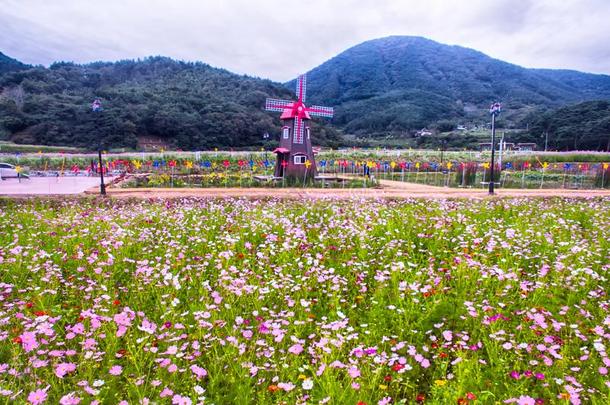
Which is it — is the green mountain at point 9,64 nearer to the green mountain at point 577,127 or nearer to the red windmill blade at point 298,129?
the red windmill blade at point 298,129

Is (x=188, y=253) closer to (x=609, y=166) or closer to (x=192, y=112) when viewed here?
(x=609, y=166)

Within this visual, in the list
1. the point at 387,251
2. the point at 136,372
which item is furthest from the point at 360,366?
the point at 387,251

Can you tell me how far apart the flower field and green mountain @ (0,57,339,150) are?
49.2 metres

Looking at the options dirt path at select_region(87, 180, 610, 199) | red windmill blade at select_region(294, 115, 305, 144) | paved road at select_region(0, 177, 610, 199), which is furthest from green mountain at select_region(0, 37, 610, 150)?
red windmill blade at select_region(294, 115, 305, 144)

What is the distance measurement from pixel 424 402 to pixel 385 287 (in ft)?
6.59

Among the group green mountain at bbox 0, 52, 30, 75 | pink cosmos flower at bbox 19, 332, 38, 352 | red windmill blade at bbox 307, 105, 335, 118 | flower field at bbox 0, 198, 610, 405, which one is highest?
green mountain at bbox 0, 52, 30, 75

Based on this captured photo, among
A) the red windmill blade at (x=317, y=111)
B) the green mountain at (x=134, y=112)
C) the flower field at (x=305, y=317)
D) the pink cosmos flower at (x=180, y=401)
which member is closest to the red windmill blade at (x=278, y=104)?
the red windmill blade at (x=317, y=111)

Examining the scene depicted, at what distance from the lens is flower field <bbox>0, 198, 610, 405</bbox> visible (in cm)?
314

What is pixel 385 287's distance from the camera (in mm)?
5223

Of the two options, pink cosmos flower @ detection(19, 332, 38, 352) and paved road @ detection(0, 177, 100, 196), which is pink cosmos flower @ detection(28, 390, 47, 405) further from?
paved road @ detection(0, 177, 100, 196)

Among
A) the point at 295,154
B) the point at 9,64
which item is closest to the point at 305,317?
the point at 295,154

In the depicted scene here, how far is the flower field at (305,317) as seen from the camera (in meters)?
3.14

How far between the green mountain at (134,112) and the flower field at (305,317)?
4922 centimetres

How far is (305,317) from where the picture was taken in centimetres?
446
